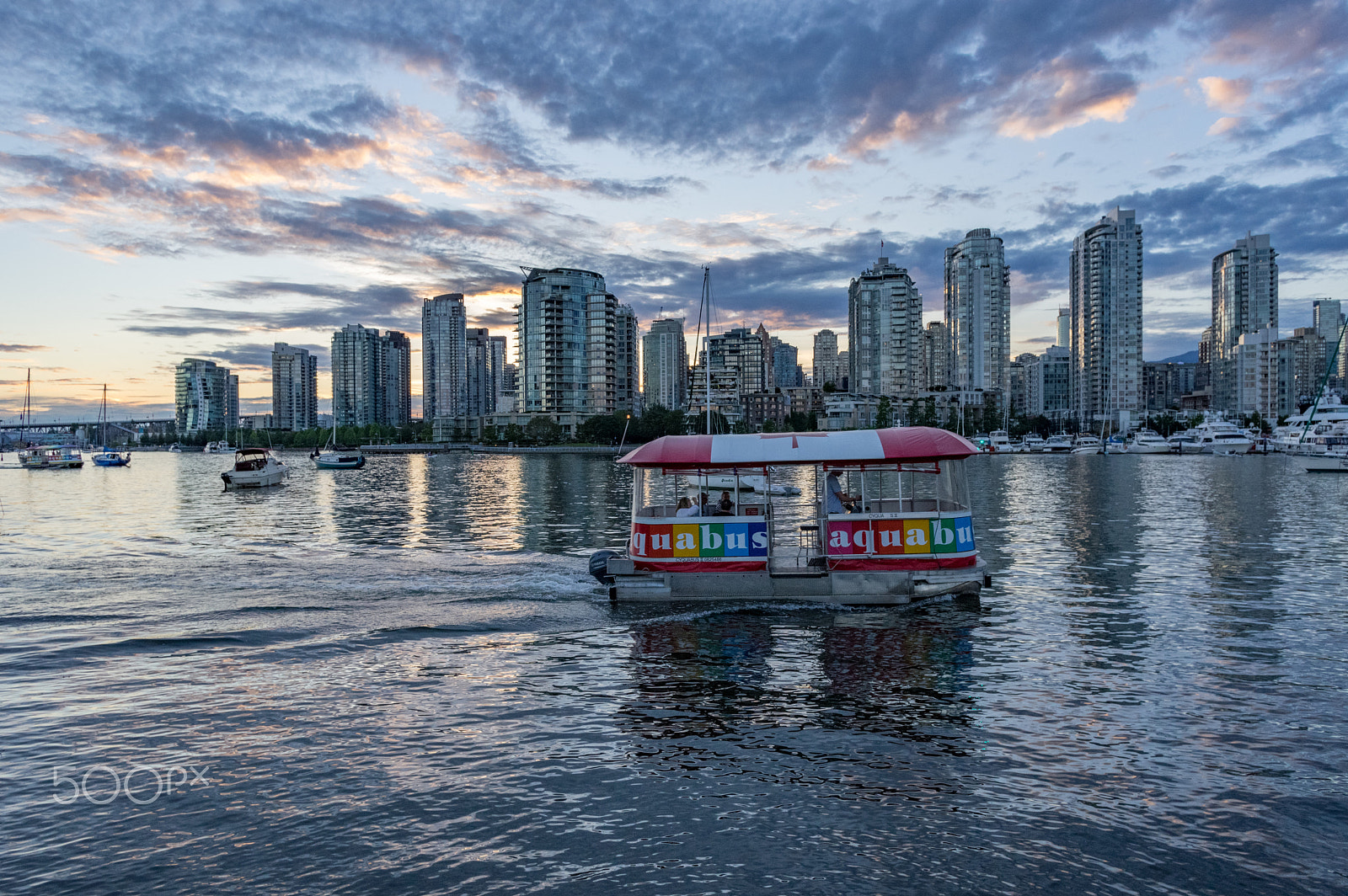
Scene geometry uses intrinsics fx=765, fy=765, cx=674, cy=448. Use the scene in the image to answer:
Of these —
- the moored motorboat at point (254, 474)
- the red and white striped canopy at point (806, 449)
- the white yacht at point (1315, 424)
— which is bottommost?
the moored motorboat at point (254, 474)

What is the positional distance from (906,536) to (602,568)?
823cm

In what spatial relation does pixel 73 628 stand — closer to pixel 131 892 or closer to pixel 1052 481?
pixel 131 892

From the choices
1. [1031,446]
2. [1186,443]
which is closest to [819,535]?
[1031,446]

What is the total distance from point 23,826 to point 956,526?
1826 cm

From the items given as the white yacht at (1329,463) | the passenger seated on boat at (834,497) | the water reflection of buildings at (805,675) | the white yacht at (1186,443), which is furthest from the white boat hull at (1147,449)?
the passenger seated on boat at (834,497)

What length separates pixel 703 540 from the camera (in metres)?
19.9

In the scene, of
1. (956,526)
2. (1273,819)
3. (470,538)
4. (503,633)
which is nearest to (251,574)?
(470,538)

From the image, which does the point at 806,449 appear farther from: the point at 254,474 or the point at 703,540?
the point at 254,474

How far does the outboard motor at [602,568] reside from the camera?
68.6 feet

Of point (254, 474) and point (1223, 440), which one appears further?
point (1223, 440)

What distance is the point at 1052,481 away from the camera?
72.8 metres

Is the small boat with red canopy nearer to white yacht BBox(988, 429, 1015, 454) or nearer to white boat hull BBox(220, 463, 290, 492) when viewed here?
white boat hull BBox(220, 463, 290, 492)

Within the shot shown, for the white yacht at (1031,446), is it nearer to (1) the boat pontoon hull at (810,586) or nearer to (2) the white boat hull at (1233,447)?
(2) the white boat hull at (1233,447)

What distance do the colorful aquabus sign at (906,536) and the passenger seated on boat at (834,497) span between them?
520 millimetres
